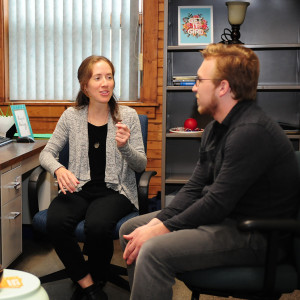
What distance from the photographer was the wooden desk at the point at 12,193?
2.41 m

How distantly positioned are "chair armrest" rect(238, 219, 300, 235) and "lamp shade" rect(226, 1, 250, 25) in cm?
202

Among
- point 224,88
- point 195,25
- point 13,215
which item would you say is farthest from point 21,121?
point 224,88

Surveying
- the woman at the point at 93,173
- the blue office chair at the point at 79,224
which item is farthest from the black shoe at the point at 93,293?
the blue office chair at the point at 79,224

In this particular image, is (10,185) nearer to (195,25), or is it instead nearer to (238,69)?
(238,69)

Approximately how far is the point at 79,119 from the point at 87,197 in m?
0.41

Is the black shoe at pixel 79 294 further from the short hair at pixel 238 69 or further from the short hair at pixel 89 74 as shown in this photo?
the short hair at pixel 238 69

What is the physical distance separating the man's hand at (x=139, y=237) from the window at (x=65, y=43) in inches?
88.3

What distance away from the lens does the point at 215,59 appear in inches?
63.9

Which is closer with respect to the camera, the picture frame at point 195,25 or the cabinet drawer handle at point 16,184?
the cabinet drawer handle at point 16,184

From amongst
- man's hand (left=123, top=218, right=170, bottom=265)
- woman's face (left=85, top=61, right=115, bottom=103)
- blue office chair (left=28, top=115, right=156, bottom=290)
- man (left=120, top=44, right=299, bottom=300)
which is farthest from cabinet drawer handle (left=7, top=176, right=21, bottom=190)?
man (left=120, top=44, right=299, bottom=300)

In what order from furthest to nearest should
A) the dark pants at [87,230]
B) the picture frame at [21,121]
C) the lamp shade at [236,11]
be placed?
the lamp shade at [236,11] → the picture frame at [21,121] → the dark pants at [87,230]

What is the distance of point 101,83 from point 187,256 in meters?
1.18

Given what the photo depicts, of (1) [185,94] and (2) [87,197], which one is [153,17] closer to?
(1) [185,94]

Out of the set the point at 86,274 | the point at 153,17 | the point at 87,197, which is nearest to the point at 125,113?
the point at 87,197
